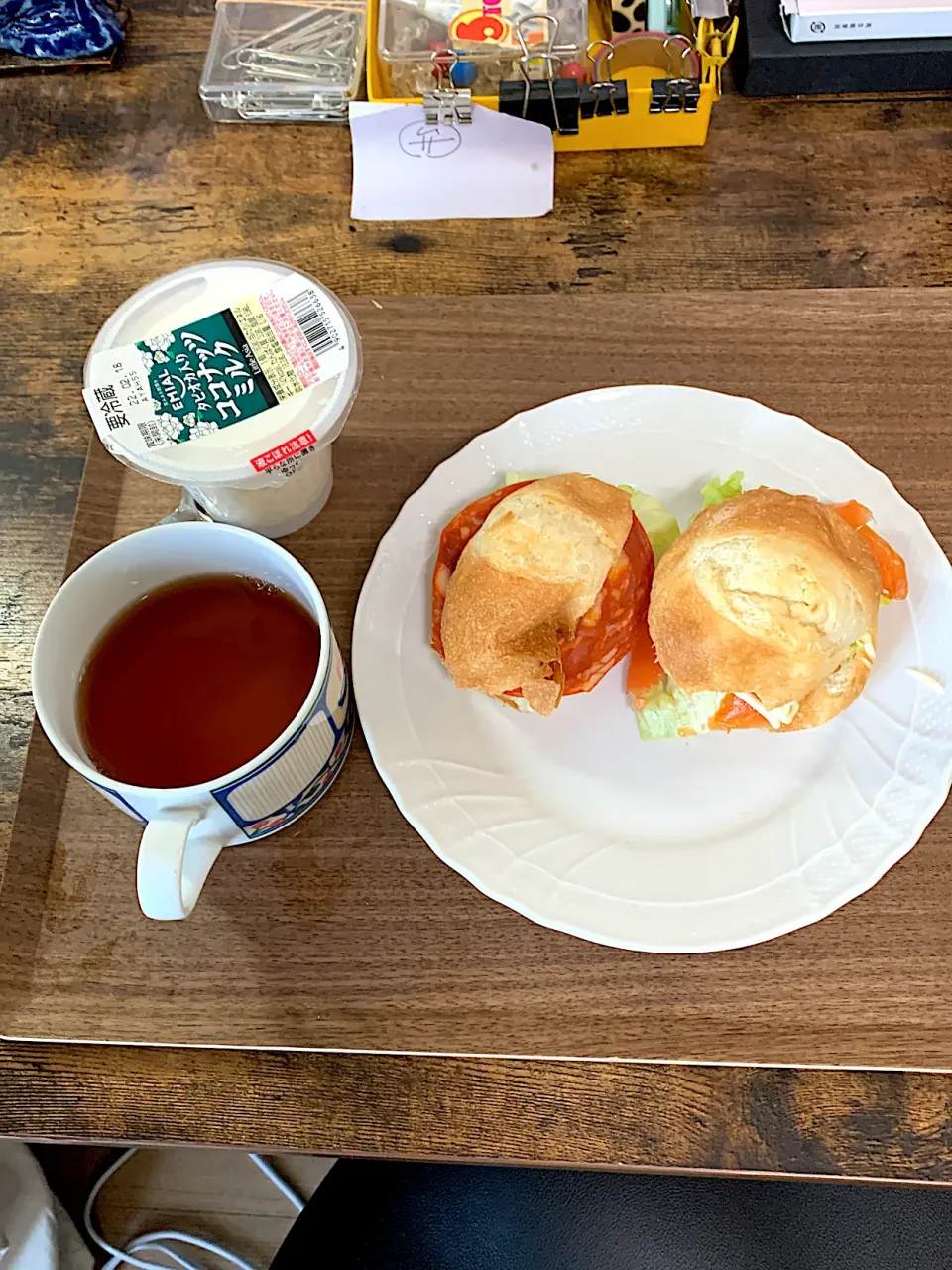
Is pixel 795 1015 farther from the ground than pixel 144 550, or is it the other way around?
pixel 144 550

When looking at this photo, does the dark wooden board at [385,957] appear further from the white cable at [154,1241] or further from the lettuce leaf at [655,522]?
the white cable at [154,1241]

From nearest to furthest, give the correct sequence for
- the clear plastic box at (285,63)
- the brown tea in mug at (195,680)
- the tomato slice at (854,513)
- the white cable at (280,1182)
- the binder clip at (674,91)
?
the brown tea in mug at (195,680) < the tomato slice at (854,513) < the binder clip at (674,91) < the clear plastic box at (285,63) < the white cable at (280,1182)

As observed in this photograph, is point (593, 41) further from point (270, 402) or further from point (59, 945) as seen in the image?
point (59, 945)

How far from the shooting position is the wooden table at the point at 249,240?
0.72 metres

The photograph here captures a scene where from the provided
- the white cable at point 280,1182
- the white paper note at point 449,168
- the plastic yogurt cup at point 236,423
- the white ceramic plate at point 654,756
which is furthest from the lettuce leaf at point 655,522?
the white cable at point 280,1182

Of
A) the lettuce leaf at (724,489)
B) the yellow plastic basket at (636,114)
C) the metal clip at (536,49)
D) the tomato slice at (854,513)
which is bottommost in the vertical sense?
the lettuce leaf at (724,489)

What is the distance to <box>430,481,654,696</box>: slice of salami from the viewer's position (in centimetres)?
78

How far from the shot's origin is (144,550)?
0.70 m

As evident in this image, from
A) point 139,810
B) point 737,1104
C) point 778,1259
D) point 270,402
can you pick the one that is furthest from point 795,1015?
point 270,402

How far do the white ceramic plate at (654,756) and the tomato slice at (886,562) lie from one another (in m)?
0.02

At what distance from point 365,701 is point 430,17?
752mm

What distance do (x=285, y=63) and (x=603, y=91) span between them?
1.18 ft

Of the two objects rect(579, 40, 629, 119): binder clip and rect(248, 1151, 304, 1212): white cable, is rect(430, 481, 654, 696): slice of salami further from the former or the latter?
rect(248, 1151, 304, 1212): white cable

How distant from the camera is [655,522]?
2.77ft
